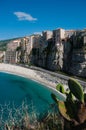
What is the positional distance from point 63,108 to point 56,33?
114482mm

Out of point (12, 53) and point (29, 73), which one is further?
point (12, 53)

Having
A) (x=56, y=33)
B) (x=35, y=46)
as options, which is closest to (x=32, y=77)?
(x=56, y=33)

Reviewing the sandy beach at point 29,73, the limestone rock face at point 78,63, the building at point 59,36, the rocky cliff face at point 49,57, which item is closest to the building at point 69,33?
the building at point 59,36

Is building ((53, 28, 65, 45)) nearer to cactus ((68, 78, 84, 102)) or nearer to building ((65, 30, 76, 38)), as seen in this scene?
building ((65, 30, 76, 38))

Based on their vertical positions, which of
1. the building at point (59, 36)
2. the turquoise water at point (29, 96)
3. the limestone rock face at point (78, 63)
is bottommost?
the turquoise water at point (29, 96)

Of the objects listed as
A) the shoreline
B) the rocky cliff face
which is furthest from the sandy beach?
the rocky cliff face

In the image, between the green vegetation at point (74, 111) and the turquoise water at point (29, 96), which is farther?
the turquoise water at point (29, 96)

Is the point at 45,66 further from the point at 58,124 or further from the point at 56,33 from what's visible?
the point at 58,124

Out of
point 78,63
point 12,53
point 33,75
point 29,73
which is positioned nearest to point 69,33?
point 78,63

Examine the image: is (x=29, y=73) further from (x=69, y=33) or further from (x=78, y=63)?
(x=69, y=33)

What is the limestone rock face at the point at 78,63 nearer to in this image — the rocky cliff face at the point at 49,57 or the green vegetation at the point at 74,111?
the rocky cliff face at the point at 49,57

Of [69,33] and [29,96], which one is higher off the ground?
[69,33]

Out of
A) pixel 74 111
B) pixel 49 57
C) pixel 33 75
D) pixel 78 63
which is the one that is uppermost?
pixel 49 57

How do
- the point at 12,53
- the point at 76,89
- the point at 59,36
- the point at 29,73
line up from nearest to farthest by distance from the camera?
1. the point at 76,89
2. the point at 29,73
3. the point at 59,36
4. the point at 12,53
